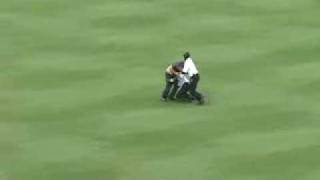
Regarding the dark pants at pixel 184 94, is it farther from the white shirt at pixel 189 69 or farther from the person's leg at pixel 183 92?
the white shirt at pixel 189 69

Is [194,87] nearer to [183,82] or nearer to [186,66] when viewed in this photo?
[183,82]

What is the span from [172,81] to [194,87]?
0.77m

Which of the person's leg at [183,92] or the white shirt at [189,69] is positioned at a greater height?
the white shirt at [189,69]

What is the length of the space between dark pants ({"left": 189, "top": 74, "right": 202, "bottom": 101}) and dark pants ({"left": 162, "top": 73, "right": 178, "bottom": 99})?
525mm

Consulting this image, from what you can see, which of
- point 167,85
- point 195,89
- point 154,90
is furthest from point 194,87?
point 154,90

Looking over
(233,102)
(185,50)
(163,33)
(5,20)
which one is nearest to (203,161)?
(233,102)

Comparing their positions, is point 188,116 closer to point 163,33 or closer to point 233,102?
point 233,102

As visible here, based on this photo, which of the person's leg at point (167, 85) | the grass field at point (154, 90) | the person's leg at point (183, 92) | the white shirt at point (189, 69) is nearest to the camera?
the grass field at point (154, 90)

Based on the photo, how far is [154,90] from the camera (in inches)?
1124

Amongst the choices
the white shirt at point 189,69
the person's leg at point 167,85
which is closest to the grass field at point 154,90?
the person's leg at point 167,85

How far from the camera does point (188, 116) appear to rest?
26.3 m

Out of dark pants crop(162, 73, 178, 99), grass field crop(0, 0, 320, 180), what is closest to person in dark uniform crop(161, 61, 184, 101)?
dark pants crop(162, 73, 178, 99)

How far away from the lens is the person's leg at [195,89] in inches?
1064

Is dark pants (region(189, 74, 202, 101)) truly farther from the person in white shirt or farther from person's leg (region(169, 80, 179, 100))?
person's leg (region(169, 80, 179, 100))
